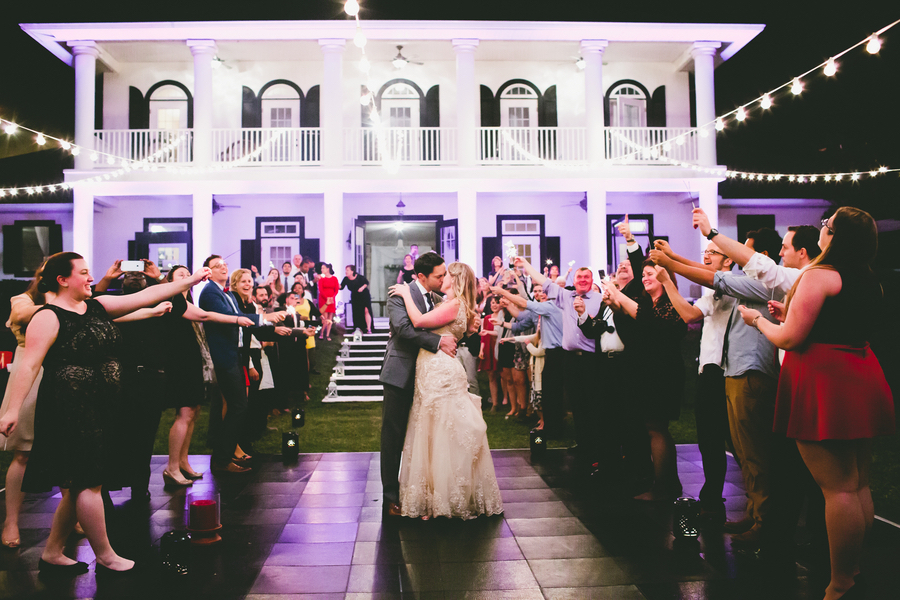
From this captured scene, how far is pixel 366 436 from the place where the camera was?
22.6 feet

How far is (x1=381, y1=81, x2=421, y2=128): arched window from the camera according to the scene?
15.1 m

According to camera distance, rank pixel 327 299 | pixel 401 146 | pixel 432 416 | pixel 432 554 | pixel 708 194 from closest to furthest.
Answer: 1. pixel 432 554
2. pixel 432 416
3. pixel 327 299
4. pixel 708 194
5. pixel 401 146

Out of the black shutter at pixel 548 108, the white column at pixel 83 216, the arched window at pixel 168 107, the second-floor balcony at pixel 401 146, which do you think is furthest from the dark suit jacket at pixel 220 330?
the black shutter at pixel 548 108

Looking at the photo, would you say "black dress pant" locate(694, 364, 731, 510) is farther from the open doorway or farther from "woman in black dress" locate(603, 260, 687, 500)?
the open doorway

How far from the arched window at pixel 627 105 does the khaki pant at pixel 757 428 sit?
512 inches

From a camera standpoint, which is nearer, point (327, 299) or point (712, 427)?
point (712, 427)

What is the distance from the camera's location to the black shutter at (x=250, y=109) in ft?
49.0

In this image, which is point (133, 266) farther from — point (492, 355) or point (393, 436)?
point (492, 355)

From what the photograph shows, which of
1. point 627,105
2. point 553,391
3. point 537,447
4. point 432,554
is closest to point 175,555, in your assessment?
point 432,554

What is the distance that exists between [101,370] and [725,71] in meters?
16.0

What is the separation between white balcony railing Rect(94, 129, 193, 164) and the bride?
11449mm

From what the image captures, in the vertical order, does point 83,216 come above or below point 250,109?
below

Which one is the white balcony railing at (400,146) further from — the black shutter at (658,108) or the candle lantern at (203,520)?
the candle lantern at (203,520)

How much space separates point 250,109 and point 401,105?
12.2ft
